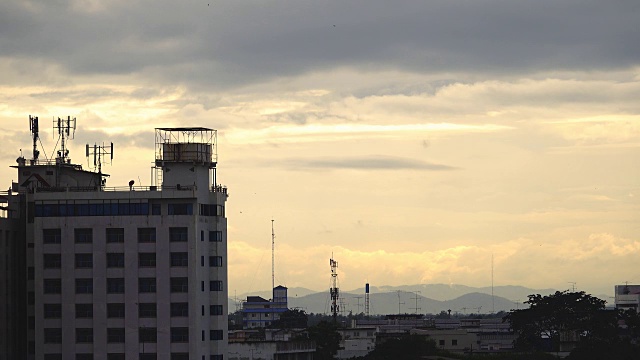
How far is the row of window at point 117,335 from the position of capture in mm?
133500

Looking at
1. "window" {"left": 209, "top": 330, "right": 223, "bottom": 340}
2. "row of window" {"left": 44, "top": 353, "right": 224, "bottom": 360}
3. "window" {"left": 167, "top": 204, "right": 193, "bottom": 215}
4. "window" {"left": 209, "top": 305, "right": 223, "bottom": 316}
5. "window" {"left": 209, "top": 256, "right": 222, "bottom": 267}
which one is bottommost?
"row of window" {"left": 44, "top": 353, "right": 224, "bottom": 360}

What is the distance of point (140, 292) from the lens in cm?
13375

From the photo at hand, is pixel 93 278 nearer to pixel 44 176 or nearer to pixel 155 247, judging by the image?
pixel 155 247

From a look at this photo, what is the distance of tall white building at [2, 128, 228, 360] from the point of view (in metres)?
134

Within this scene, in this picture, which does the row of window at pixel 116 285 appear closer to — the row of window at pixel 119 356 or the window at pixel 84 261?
the window at pixel 84 261

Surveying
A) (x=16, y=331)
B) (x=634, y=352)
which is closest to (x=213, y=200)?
(x=16, y=331)

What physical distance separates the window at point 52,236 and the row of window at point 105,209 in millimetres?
2030

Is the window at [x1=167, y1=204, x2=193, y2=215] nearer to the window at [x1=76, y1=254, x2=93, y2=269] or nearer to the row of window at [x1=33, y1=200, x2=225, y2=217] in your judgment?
the row of window at [x1=33, y1=200, x2=225, y2=217]

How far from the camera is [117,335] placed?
133875mm

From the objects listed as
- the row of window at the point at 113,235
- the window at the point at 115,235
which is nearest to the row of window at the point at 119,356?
the row of window at the point at 113,235

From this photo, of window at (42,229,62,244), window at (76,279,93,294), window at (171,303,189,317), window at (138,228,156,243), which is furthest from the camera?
window at (42,229,62,244)

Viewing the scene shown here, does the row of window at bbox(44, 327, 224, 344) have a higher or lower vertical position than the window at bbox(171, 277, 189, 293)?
lower

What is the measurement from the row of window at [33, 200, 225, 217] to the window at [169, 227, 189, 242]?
202cm

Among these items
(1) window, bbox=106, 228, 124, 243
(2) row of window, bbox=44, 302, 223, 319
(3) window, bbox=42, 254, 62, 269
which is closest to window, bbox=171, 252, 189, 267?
(2) row of window, bbox=44, 302, 223, 319
